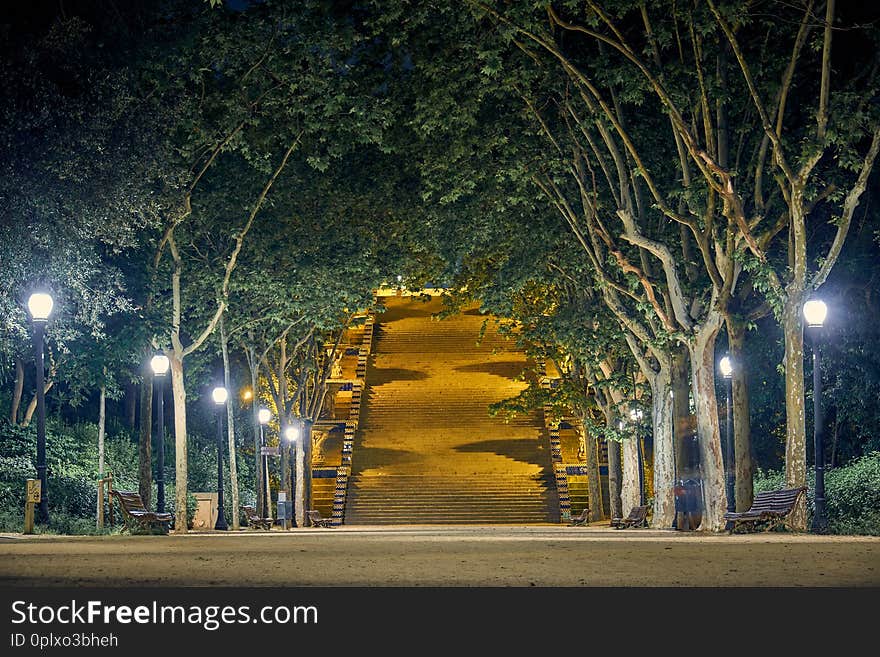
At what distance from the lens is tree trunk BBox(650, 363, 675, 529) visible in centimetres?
3047

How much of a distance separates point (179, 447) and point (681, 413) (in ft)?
40.6

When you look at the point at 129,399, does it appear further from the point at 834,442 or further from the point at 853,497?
the point at 853,497

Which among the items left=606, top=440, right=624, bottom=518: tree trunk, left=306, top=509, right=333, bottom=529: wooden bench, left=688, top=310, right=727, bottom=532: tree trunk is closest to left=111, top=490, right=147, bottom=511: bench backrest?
left=306, top=509, right=333, bottom=529: wooden bench

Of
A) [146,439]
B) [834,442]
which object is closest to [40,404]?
[146,439]

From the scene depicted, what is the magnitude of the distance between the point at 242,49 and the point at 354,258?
10.2m

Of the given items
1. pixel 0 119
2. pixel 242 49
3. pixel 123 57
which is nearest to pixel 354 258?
pixel 242 49

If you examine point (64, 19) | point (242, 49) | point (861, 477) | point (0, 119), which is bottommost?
point (861, 477)

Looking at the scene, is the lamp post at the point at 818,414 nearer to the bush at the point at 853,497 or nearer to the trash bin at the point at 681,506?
the bush at the point at 853,497

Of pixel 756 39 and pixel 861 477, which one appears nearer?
pixel 756 39

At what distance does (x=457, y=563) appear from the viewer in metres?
14.8

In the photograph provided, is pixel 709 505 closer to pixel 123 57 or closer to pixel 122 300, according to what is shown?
pixel 122 300

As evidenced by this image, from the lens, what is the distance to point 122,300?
80.1 feet

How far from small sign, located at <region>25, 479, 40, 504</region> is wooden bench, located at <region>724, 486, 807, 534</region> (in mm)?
13285

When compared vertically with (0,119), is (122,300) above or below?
below
